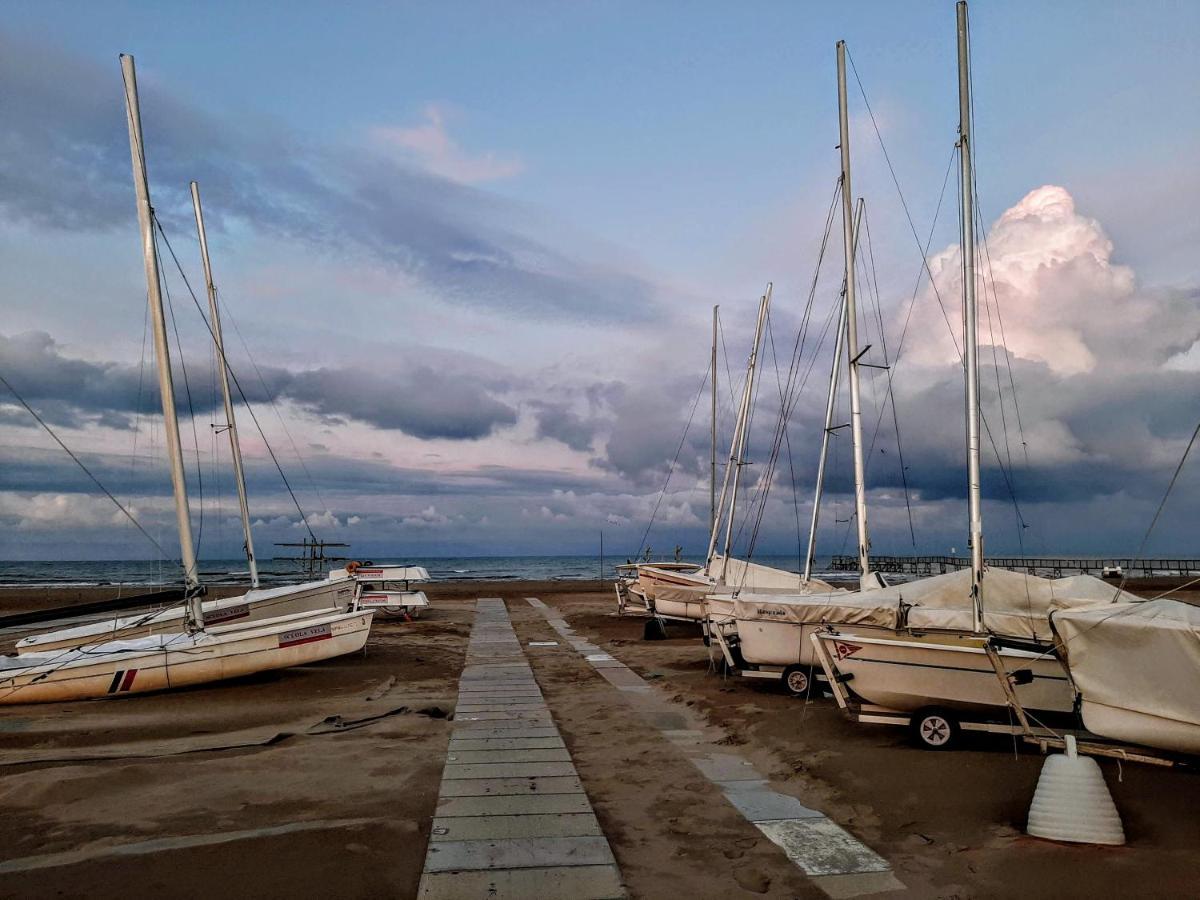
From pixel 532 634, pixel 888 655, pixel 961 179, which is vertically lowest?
pixel 532 634

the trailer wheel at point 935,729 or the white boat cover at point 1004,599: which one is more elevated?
the white boat cover at point 1004,599

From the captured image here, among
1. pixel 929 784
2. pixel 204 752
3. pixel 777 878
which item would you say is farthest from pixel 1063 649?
pixel 204 752

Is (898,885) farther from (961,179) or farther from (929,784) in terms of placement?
(961,179)

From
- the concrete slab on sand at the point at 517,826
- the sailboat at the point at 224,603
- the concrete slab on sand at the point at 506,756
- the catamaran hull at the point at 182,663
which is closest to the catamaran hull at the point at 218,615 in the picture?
the sailboat at the point at 224,603

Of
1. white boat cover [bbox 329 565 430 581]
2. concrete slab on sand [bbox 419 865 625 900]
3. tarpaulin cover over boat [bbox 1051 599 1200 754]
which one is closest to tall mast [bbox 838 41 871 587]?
tarpaulin cover over boat [bbox 1051 599 1200 754]

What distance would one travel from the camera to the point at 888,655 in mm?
10477

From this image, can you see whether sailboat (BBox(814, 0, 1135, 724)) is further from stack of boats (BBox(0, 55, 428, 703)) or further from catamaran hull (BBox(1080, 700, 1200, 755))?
stack of boats (BBox(0, 55, 428, 703))

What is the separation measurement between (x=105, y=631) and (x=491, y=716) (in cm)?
1112

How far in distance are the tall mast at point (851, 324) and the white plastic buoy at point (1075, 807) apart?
940 cm

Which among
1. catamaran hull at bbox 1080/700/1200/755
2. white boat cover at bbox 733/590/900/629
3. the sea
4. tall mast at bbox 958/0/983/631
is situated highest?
tall mast at bbox 958/0/983/631

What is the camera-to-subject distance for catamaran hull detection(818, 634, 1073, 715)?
10.2 meters

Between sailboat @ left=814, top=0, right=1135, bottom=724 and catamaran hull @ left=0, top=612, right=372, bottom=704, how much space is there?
10.2m

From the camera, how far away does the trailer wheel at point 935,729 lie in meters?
10.1

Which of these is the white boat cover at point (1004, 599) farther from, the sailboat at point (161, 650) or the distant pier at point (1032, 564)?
the distant pier at point (1032, 564)
